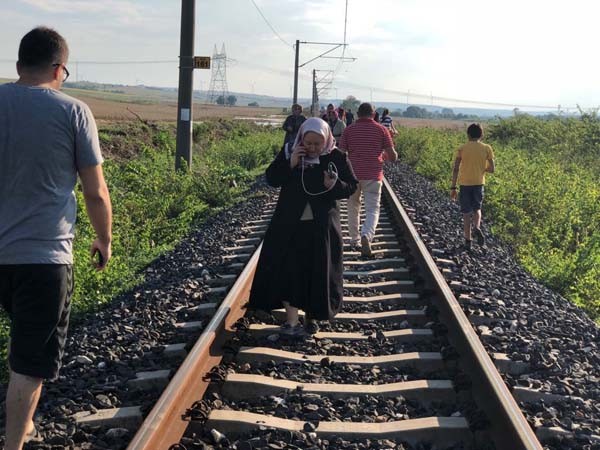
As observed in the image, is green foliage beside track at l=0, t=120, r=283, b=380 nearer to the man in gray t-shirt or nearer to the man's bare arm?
the man in gray t-shirt

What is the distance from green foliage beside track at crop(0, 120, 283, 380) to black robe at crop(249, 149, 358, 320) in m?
2.05

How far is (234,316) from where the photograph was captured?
5.52m

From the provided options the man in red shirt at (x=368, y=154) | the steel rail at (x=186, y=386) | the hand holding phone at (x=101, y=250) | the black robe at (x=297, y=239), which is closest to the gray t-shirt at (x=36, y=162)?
the hand holding phone at (x=101, y=250)

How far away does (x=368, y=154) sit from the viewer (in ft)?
28.1

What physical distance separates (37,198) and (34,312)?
537 millimetres

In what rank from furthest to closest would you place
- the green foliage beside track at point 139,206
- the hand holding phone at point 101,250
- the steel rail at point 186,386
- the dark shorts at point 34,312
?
the green foliage beside track at point 139,206
the hand holding phone at point 101,250
the steel rail at point 186,386
the dark shorts at point 34,312

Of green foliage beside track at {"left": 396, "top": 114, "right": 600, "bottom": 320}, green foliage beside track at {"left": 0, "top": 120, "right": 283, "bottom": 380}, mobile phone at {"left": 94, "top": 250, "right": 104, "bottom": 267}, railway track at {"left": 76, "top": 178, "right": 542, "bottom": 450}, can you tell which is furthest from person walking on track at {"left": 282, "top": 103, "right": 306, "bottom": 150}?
mobile phone at {"left": 94, "top": 250, "right": 104, "bottom": 267}

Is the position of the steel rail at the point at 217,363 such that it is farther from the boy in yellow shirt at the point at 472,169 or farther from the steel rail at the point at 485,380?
the boy in yellow shirt at the point at 472,169

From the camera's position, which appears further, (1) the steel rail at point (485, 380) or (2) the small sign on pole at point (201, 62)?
(2) the small sign on pole at point (201, 62)

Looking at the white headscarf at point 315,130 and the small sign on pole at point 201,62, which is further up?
the small sign on pole at point 201,62

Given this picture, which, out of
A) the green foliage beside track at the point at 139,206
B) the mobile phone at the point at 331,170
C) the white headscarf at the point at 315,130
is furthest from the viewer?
the green foliage beside track at the point at 139,206

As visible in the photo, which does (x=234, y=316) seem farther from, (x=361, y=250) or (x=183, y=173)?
(x=183, y=173)

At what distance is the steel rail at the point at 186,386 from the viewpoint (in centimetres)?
340

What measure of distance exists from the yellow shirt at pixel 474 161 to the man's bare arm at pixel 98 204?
6.17m
